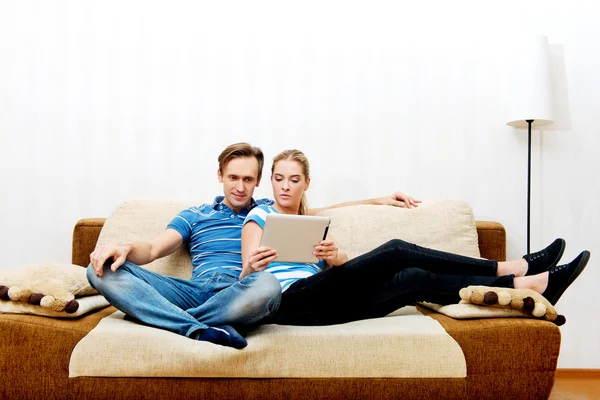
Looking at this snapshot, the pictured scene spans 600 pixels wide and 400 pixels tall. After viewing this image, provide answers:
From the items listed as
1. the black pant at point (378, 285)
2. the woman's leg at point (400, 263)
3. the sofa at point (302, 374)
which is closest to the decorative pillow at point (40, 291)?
the sofa at point (302, 374)

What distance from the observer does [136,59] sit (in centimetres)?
275

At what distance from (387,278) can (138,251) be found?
805 mm

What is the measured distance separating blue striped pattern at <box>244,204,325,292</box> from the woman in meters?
0.01

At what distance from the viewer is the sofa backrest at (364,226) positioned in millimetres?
2309

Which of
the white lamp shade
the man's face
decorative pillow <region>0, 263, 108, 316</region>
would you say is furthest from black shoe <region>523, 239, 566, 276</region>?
decorative pillow <region>0, 263, 108, 316</region>

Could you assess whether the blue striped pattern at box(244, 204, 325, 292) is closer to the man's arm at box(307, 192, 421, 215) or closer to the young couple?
the young couple

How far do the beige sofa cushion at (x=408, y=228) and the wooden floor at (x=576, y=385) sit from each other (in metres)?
0.68

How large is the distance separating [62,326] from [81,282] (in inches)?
10.5

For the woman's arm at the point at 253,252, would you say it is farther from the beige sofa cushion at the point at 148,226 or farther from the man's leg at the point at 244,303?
the beige sofa cushion at the point at 148,226

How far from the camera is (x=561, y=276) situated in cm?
186

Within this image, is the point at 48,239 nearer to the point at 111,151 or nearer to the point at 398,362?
the point at 111,151

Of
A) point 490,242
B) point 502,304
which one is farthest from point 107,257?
point 490,242

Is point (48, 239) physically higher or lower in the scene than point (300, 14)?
lower

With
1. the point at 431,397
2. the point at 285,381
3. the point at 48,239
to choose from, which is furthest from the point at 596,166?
the point at 48,239
